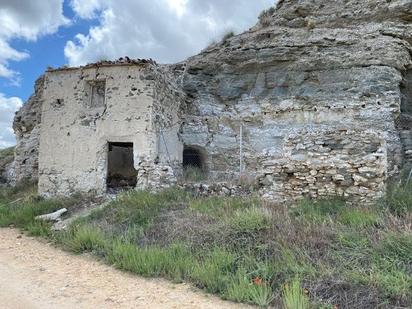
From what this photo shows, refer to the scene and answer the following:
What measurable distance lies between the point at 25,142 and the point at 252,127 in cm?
988

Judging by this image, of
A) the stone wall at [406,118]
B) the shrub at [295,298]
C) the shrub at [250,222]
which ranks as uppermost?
the stone wall at [406,118]

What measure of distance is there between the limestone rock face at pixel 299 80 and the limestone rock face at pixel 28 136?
6.56 m

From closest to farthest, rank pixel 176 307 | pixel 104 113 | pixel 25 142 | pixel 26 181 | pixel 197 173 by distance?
pixel 176 307, pixel 104 113, pixel 197 173, pixel 26 181, pixel 25 142

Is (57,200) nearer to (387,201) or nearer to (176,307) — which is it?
(176,307)

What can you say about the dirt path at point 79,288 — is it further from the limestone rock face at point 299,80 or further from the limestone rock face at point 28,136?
the limestone rock face at point 28,136

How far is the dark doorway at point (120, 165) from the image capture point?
45.5 ft

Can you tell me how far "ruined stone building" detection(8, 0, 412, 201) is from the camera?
1047cm

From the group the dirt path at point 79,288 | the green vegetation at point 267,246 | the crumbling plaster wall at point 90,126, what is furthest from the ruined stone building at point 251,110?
the dirt path at point 79,288

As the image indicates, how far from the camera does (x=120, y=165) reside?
14.9 m

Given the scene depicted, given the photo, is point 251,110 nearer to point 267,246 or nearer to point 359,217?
point 359,217

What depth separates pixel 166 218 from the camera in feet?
25.2

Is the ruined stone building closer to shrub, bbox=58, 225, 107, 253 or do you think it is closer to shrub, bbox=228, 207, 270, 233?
shrub, bbox=228, 207, 270, 233

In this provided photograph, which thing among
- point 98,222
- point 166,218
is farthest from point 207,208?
point 98,222

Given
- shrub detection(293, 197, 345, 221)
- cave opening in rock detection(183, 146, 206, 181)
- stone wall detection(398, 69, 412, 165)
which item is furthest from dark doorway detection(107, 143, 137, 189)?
stone wall detection(398, 69, 412, 165)
